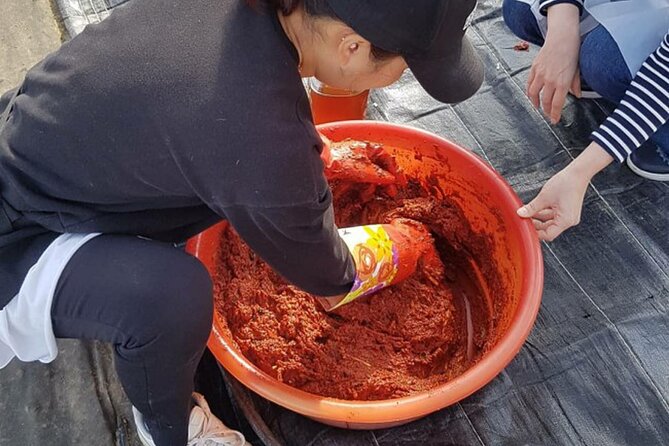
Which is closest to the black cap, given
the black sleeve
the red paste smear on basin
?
the black sleeve

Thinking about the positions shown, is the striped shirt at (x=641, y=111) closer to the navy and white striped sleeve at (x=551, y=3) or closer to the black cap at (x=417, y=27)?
the navy and white striped sleeve at (x=551, y=3)

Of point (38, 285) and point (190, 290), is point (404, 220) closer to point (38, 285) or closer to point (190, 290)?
point (190, 290)

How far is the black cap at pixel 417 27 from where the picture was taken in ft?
2.59

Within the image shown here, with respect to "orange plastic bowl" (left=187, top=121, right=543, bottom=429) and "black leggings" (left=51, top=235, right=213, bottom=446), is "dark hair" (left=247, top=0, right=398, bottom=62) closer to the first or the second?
"black leggings" (left=51, top=235, right=213, bottom=446)

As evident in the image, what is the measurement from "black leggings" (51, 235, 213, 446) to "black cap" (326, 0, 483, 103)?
0.42 m

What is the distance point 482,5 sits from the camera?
5.84 feet

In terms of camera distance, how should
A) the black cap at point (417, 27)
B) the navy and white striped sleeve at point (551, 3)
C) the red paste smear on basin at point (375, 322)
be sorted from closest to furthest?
1. the black cap at point (417, 27)
2. the red paste smear on basin at point (375, 322)
3. the navy and white striped sleeve at point (551, 3)

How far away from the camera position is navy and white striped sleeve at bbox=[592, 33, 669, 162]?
1.27m

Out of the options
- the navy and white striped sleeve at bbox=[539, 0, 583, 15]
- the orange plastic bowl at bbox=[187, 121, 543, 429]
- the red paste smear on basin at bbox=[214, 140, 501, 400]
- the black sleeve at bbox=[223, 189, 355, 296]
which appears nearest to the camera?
the black sleeve at bbox=[223, 189, 355, 296]

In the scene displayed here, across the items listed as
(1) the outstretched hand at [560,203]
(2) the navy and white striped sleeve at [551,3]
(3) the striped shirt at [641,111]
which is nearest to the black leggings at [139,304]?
(1) the outstretched hand at [560,203]

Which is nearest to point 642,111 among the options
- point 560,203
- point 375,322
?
point 560,203

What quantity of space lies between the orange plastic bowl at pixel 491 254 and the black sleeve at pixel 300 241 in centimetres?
17

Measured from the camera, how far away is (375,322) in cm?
131

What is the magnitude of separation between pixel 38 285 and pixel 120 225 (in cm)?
13
